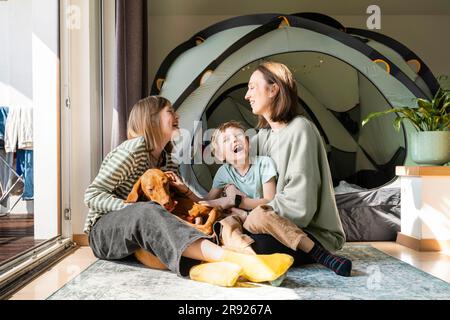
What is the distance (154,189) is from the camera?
1985mm

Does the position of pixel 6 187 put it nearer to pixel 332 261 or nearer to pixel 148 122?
pixel 148 122

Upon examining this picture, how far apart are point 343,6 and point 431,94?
80 centimetres

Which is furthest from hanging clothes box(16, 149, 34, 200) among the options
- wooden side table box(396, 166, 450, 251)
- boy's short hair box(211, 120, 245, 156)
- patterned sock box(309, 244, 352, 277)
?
wooden side table box(396, 166, 450, 251)

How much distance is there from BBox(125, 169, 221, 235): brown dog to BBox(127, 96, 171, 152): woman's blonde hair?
0.68ft

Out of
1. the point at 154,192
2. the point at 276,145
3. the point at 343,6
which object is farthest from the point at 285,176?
the point at 343,6

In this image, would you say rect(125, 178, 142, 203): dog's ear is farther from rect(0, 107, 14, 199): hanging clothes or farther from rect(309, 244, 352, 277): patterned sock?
rect(309, 244, 352, 277): patterned sock

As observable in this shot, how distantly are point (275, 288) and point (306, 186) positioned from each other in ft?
1.53

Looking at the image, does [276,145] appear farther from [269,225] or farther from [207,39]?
[207,39]

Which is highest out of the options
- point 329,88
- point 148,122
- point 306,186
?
point 329,88

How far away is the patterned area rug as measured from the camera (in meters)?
1.56

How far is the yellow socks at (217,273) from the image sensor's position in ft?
5.39

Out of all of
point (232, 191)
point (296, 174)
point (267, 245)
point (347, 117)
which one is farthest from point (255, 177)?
point (347, 117)

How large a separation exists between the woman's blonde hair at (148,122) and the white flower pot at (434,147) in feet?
4.80
